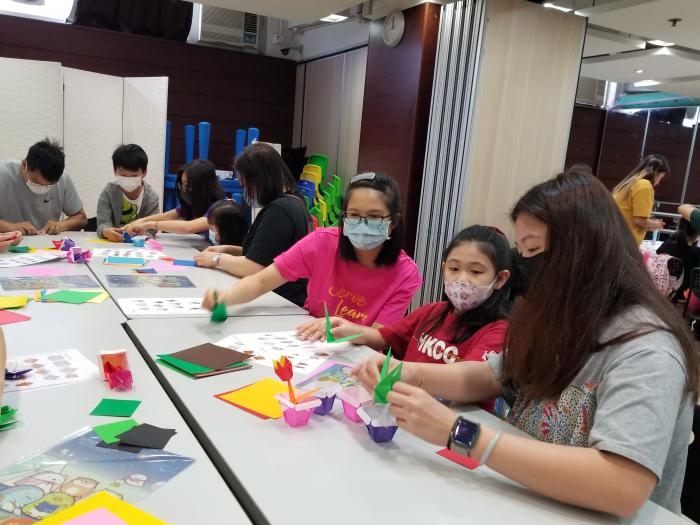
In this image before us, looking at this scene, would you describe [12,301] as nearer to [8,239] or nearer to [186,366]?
[186,366]

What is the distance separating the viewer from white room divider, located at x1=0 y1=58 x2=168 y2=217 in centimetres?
453

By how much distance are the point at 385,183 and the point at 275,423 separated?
3.62 ft

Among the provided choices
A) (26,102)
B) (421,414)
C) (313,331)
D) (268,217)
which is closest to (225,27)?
(26,102)

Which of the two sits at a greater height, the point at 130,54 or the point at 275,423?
the point at 130,54

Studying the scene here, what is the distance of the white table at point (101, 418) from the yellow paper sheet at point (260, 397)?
0.47ft

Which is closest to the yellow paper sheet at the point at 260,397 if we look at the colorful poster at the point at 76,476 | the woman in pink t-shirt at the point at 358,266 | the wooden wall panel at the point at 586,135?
the colorful poster at the point at 76,476

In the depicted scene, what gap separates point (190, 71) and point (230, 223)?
421cm

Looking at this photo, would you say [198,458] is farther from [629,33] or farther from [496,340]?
[629,33]

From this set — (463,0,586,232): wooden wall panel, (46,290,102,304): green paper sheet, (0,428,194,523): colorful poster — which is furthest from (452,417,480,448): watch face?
(463,0,586,232): wooden wall panel

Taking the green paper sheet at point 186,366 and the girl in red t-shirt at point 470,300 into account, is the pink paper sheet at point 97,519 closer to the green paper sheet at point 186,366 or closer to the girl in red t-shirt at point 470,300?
the green paper sheet at point 186,366

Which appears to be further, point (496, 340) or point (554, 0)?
point (554, 0)

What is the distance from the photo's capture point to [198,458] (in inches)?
38.9

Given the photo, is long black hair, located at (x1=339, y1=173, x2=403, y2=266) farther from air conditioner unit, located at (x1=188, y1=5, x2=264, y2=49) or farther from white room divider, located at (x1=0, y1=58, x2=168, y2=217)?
air conditioner unit, located at (x1=188, y1=5, x2=264, y2=49)

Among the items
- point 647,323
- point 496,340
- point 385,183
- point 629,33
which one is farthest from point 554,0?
point 647,323
